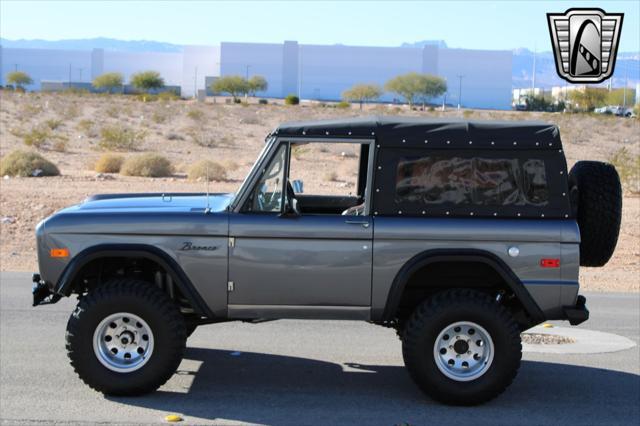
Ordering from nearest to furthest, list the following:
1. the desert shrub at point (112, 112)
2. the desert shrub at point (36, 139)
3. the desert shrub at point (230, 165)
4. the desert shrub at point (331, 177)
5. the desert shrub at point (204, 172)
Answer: the desert shrub at point (204, 172) → the desert shrub at point (331, 177) → the desert shrub at point (230, 165) → the desert shrub at point (36, 139) → the desert shrub at point (112, 112)

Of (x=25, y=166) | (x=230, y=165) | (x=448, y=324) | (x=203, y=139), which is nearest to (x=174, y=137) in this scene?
(x=203, y=139)

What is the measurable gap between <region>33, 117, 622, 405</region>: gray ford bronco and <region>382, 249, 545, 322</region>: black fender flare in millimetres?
10

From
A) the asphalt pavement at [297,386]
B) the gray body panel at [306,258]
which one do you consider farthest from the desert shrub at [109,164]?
the gray body panel at [306,258]

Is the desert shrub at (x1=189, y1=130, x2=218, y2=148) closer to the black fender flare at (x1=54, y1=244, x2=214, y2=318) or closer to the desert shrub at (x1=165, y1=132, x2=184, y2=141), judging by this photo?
the desert shrub at (x1=165, y1=132, x2=184, y2=141)

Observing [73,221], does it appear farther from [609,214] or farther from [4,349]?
[609,214]

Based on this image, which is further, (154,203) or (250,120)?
(250,120)

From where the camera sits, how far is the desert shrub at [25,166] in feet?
91.4

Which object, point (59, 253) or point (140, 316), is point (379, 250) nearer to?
point (140, 316)

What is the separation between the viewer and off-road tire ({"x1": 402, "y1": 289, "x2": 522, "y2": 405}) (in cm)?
728

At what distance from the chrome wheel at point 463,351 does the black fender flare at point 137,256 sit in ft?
5.93

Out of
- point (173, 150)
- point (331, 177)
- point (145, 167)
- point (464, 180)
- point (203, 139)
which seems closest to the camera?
point (464, 180)

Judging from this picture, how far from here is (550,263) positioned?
7242 mm

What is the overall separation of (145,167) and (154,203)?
21659 millimetres

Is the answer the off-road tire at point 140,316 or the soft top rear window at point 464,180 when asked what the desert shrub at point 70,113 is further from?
the soft top rear window at point 464,180
